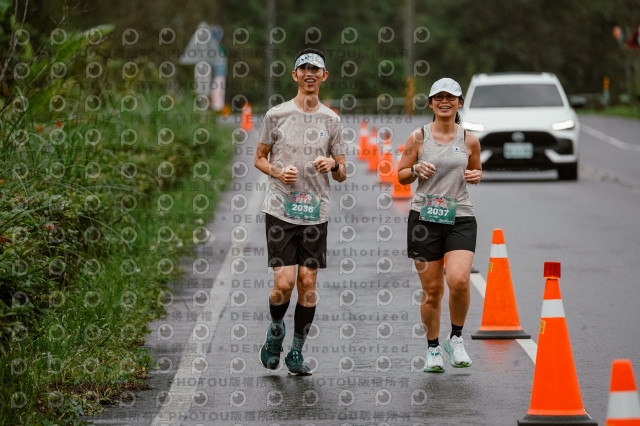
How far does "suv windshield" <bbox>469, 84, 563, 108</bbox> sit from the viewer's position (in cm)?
2566

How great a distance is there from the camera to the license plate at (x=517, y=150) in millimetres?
24234

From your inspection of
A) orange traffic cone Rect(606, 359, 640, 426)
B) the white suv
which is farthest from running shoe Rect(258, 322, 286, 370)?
the white suv

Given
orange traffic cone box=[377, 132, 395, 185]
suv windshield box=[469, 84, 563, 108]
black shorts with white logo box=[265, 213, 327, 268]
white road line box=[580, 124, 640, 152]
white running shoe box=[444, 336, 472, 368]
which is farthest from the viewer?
white road line box=[580, 124, 640, 152]

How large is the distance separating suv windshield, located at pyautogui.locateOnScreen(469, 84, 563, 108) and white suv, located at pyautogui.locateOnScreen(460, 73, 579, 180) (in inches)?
0.7

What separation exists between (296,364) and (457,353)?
3.32 feet

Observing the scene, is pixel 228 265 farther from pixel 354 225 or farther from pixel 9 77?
pixel 354 225

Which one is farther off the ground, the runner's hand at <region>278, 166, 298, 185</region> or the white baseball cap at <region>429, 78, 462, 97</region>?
the white baseball cap at <region>429, 78, 462, 97</region>

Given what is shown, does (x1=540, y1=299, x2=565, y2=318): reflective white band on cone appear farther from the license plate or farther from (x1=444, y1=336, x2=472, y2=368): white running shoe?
the license plate

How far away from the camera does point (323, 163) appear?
8258 millimetres

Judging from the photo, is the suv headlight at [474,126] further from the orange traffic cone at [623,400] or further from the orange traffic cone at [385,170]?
the orange traffic cone at [623,400]

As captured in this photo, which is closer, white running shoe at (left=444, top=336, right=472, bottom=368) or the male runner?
the male runner

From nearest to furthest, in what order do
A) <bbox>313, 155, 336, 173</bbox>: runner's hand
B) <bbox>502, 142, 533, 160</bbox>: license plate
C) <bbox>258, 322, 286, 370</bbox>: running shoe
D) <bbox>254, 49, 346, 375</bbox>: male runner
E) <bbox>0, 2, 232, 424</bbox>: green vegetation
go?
<bbox>0, 2, 232, 424</bbox>: green vegetation → <bbox>313, 155, 336, 173</bbox>: runner's hand → <bbox>254, 49, 346, 375</bbox>: male runner → <bbox>258, 322, 286, 370</bbox>: running shoe → <bbox>502, 142, 533, 160</bbox>: license plate

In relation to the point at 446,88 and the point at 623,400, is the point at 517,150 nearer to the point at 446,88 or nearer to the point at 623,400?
the point at 446,88

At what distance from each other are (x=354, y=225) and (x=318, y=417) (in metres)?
10.7
